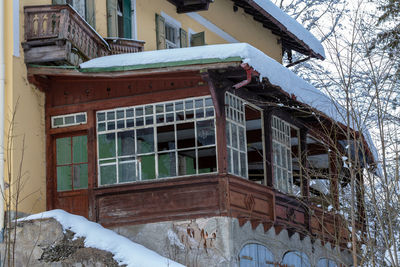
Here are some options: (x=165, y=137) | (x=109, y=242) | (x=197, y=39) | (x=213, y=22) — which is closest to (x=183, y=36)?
(x=197, y=39)

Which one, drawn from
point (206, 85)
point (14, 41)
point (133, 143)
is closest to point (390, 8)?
point (206, 85)

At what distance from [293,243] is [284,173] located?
1633 mm

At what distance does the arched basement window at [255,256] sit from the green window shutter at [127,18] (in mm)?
6057

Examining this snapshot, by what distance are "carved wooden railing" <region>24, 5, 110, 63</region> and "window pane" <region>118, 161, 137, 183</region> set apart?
2383 mm

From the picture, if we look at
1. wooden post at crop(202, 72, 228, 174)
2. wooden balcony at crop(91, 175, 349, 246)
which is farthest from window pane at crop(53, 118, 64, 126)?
wooden post at crop(202, 72, 228, 174)

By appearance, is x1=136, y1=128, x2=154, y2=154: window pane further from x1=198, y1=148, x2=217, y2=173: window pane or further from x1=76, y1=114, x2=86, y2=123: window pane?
x1=198, y1=148, x2=217, y2=173: window pane

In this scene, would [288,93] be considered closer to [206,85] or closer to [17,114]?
[206,85]

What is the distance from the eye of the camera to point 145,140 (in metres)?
14.9

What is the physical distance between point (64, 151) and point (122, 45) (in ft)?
8.99

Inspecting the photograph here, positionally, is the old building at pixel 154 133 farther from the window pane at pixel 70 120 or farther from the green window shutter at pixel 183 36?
the green window shutter at pixel 183 36

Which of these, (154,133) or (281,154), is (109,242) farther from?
(281,154)

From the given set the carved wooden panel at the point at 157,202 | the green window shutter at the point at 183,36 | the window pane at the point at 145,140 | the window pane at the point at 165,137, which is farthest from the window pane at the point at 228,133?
the green window shutter at the point at 183,36

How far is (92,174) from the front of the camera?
49.3ft

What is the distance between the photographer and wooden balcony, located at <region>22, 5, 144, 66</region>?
14578 millimetres
